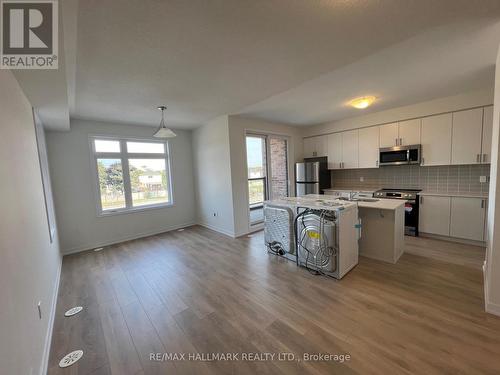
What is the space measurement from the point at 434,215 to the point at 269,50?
4.08 metres

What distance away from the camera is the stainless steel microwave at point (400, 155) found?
154 inches

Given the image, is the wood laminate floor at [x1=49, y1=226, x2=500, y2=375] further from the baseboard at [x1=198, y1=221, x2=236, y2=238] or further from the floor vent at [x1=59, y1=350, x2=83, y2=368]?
the baseboard at [x1=198, y1=221, x2=236, y2=238]

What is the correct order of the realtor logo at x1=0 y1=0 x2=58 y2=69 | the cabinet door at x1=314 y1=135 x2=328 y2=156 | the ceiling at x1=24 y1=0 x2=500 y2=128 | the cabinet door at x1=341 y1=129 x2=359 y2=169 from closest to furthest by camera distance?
the realtor logo at x1=0 y1=0 x2=58 y2=69 < the ceiling at x1=24 y1=0 x2=500 y2=128 < the cabinet door at x1=341 y1=129 x2=359 y2=169 < the cabinet door at x1=314 y1=135 x2=328 y2=156

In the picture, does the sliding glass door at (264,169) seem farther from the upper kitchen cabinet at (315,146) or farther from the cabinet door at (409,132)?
the cabinet door at (409,132)

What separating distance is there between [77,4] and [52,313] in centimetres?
282

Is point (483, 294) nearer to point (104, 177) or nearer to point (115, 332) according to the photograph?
point (115, 332)

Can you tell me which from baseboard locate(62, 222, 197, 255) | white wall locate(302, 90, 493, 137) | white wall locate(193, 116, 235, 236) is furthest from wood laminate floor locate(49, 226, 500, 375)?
white wall locate(302, 90, 493, 137)

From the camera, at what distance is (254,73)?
2428 mm

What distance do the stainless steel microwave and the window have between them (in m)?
4.94

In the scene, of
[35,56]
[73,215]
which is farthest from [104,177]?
[35,56]

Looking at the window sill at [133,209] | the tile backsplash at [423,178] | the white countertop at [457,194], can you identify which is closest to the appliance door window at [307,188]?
the tile backsplash at [423,178]

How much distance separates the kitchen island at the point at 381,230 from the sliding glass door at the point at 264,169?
2.31m

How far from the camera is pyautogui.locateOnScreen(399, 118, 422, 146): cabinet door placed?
12.9ft

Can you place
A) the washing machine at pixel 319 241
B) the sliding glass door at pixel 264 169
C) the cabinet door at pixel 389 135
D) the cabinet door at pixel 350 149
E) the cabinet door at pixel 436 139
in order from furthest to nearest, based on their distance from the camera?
the sliding glass door at pixel 264 169
the cabinet door at pixel 350 149
the cabinet door at pixel 389 135
the cabinet door at pixel 436 139
the washing machine at pixel 319 241
